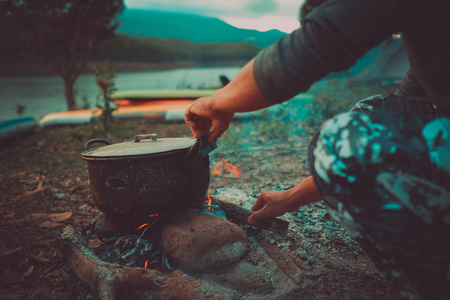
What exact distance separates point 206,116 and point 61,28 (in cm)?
1217

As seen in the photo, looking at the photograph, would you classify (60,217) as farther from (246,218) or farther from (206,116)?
(206,116)

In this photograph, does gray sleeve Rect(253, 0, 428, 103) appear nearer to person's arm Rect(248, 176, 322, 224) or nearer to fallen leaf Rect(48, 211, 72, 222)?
person's arm Rect(248, 176, 322, 224)

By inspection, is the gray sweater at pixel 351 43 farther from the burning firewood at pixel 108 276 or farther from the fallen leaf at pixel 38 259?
the fallen leaf at pixel 38 259

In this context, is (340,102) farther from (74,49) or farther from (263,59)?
(74,49)

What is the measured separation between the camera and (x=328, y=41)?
3.27 ft

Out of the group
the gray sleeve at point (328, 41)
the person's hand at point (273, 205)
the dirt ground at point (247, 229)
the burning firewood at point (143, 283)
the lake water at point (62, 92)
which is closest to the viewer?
the gray sleeve at point (328, 41)

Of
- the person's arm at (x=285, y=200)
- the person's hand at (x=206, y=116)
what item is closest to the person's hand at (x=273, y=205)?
the person's arm at (x=285, y=200)

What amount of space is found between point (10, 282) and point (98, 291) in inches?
26.3

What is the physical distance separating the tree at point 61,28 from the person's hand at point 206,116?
10.9 metres

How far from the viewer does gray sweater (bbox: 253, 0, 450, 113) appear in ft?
3.14

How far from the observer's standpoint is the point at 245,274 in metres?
1.81

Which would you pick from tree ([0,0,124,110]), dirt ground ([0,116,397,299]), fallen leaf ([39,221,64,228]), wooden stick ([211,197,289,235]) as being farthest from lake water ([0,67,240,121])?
fallen leaf ([39,221,64,228])

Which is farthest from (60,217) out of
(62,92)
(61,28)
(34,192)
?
(62,92)

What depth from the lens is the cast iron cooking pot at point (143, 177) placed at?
183 centimetres
